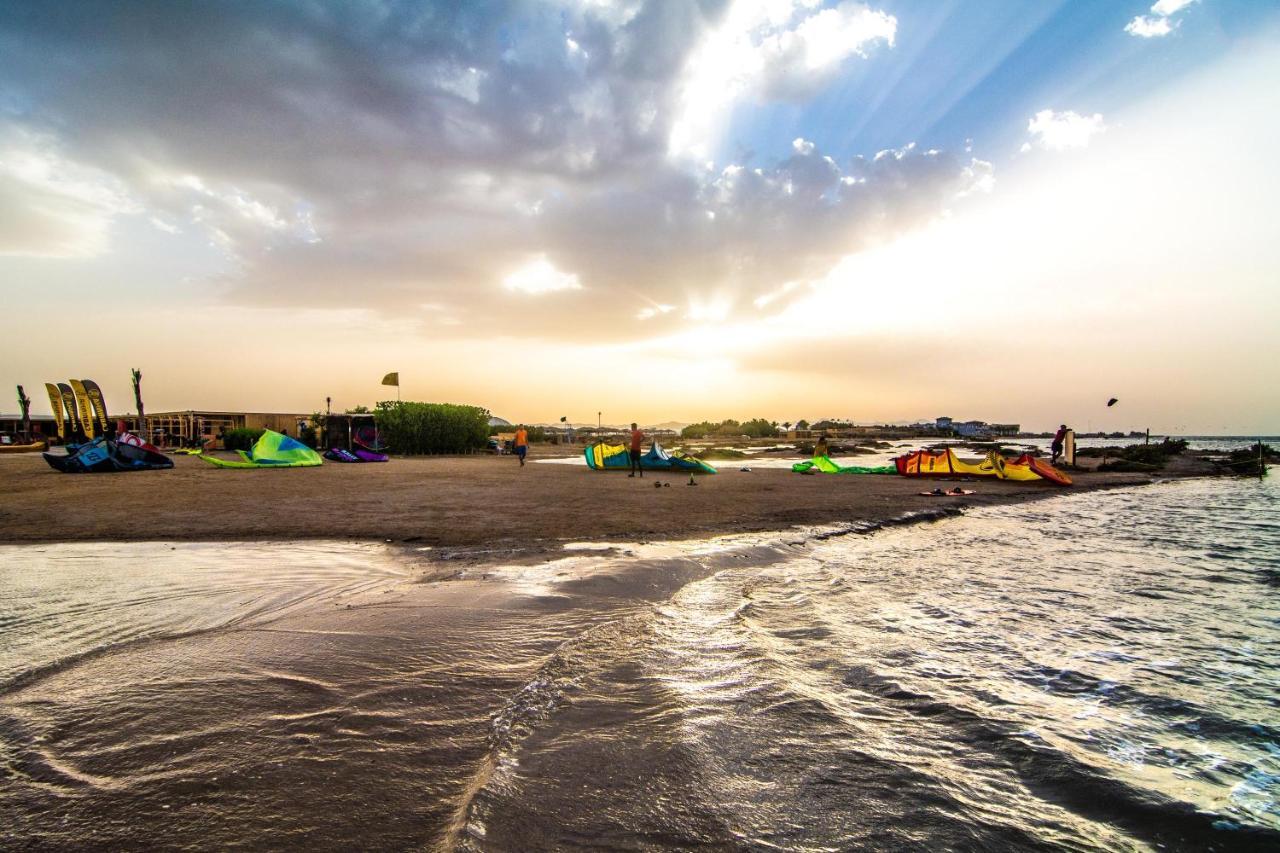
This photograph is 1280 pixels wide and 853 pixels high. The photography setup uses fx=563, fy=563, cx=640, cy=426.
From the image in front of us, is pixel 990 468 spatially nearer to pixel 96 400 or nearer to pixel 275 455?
pixel 275 455

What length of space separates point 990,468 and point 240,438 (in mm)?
44125

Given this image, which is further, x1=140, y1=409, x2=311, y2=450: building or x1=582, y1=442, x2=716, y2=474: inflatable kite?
x1=140, y1=409, x2=311, y2=450: building

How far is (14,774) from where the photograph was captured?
251 centimetres

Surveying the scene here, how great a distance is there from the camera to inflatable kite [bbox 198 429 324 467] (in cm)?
2364

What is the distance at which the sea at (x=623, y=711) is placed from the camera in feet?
7.59

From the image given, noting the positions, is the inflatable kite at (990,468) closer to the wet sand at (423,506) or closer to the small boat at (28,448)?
the wet sand at (423,506)

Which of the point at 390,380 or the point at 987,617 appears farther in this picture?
the point at 390,380

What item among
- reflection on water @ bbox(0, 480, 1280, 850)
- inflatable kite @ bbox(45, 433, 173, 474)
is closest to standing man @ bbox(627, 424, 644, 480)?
reflection on water @ bbox(0, 480, 1280, 850)

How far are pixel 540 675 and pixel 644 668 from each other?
0.73 m

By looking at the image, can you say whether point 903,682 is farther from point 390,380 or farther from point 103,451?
point 390,380

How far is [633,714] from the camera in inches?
128

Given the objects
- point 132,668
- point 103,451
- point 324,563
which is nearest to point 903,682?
point 132,668

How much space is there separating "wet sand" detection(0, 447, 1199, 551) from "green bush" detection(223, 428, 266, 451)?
53.6 ft

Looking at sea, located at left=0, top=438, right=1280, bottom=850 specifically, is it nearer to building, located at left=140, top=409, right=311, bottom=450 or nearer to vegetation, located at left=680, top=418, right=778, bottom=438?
building, located at left=140, top=409, right=311, bottom=450
